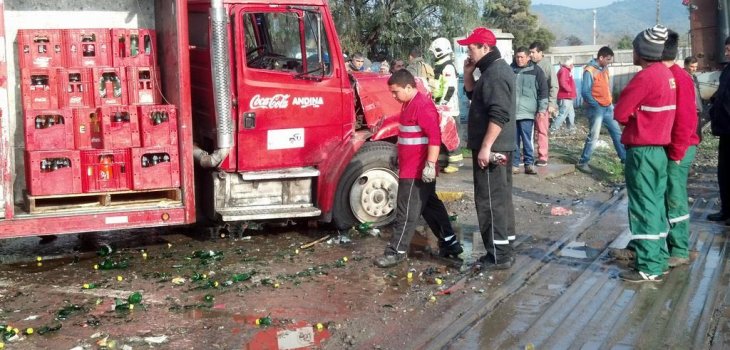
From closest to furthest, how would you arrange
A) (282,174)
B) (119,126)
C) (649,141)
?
(649,141) < (119,126) < (282,174)

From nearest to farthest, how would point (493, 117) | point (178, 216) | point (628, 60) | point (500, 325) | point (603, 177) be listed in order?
point (500, 325)
point (493, 117)
point (178, 216)
point (603, 177)
point (628, 60)

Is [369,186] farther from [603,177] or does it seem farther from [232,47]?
[603,177]

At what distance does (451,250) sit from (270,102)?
2355 millimetres

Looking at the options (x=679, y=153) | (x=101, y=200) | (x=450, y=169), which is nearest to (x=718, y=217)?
(x=679, y=153)

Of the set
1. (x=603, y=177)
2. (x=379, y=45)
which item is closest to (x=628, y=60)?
(x=379, y=45)

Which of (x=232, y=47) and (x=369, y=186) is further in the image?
(x=369, y=186)

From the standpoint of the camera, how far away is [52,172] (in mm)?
7277

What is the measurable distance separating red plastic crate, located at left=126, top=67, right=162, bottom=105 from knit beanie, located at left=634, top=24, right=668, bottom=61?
4.50 meters

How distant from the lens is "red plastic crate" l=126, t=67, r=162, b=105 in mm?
7938

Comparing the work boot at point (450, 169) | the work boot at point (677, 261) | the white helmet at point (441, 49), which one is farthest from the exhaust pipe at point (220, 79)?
the work boot at point (450, 169)

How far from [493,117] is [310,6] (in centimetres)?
258

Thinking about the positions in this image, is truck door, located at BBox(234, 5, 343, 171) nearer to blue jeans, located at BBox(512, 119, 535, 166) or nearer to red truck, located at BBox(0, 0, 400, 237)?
red truck, located at BBox(0, 0, 400, 237)

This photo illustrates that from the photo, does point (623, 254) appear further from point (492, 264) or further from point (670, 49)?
point (670, 49)

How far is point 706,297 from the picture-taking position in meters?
6.26
